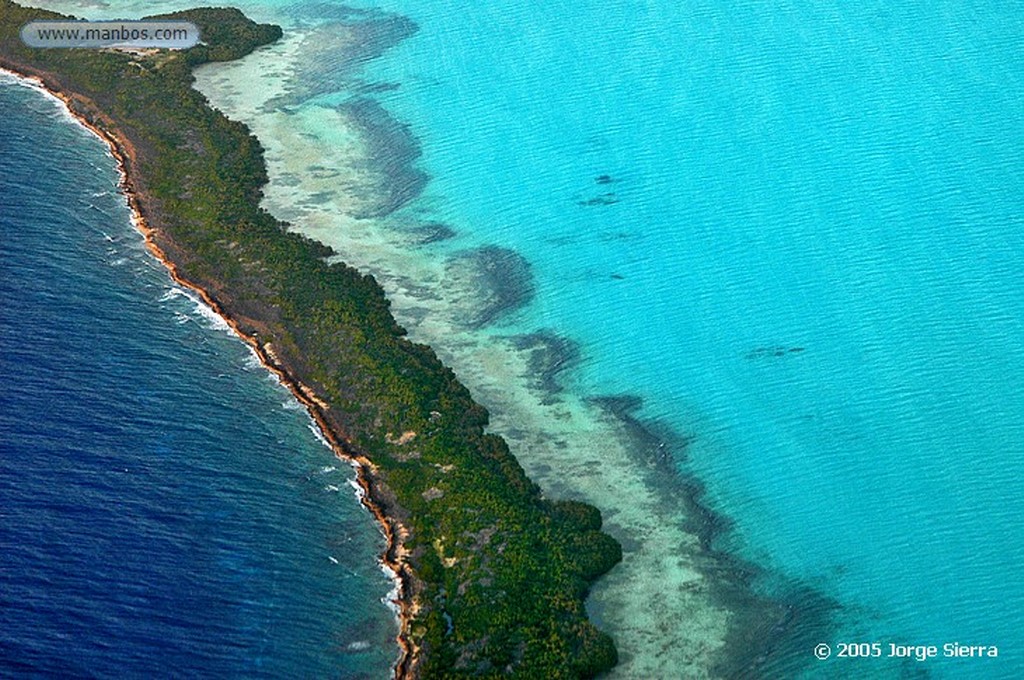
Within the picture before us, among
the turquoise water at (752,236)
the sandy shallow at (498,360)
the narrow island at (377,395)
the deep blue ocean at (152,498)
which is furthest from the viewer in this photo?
the turquoise water at (752,236)

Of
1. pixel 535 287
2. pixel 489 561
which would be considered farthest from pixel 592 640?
pixel 535 287

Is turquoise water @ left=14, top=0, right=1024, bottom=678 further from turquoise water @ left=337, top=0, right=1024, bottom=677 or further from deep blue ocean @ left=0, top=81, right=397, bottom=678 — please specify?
deep blue ocean @ left=0, top=81, right=397, bottom=678

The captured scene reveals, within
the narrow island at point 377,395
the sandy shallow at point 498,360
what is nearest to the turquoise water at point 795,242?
the sandy shallow at point 498,360

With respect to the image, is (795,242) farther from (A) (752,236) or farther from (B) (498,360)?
Result: (B) (498,360)

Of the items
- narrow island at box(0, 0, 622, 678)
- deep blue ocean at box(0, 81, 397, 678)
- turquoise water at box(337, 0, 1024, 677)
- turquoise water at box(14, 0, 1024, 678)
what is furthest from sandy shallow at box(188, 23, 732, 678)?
deep blue ocean at box(0, 81, 397, 678)

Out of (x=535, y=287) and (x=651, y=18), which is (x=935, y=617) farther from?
(x=651, y=18)

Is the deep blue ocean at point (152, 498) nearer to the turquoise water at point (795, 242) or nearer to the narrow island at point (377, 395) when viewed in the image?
the narrow island at point (377, 395)

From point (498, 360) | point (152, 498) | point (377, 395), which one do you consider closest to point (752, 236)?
point (498, 360)
